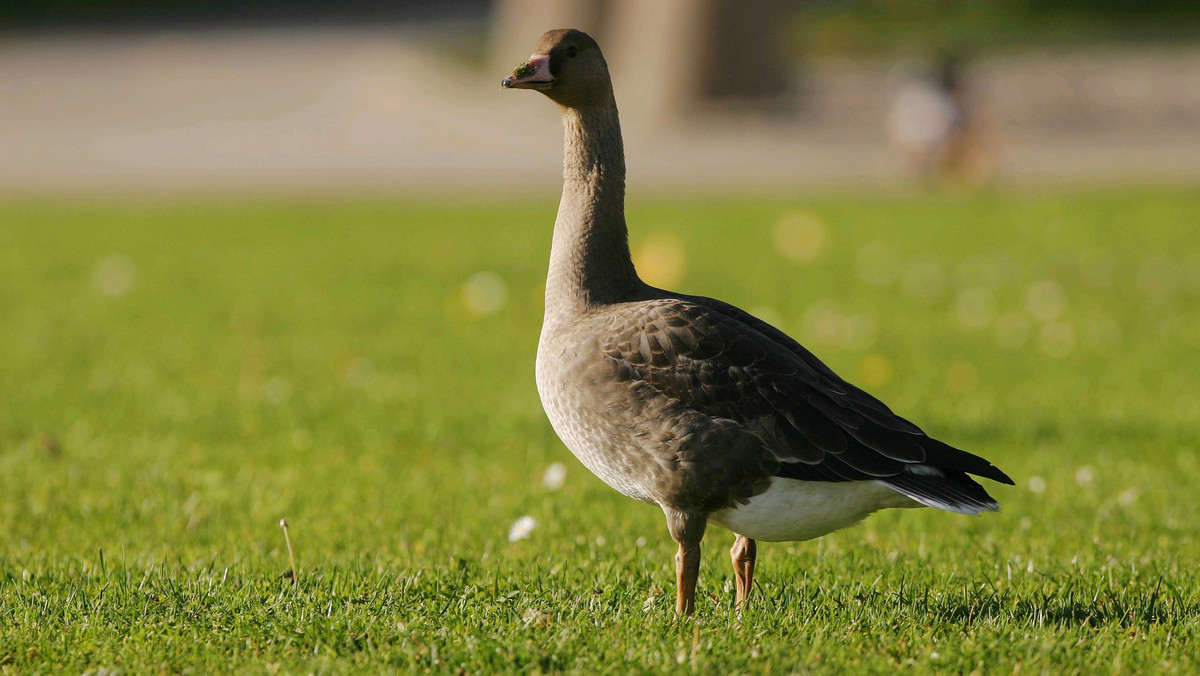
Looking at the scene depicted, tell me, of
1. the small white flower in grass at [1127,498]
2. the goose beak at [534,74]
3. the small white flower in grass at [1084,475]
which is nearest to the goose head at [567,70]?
the goose beak at [534,74]

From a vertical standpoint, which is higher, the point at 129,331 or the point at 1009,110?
the point at 1009,110

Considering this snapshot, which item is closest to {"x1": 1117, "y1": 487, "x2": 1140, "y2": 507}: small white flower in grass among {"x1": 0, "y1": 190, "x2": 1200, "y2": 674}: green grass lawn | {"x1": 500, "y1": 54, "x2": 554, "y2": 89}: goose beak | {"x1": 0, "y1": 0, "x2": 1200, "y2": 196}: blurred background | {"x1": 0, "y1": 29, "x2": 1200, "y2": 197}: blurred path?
{"x1": 0, "y1": 190, "x2": 1200, "y2": 674}: green grass lawn

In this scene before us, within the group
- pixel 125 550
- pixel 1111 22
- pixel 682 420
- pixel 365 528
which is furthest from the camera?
pixel 1111 22

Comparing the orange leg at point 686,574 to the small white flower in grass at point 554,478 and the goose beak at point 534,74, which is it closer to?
the goose beak at point 534,74

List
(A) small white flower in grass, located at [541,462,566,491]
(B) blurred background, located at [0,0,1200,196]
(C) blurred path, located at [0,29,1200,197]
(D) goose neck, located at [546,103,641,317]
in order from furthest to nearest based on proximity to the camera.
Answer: (C) blurred path, located at [0,29,1200,197] < (B) blurred background, located at [0,0,1200,196] < (A) small white flower in grass, located at [541,462,566,491] < (D) goose neck, located at [546,103,641,317]

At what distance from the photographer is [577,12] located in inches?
1119

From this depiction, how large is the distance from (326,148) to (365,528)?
23715 mm

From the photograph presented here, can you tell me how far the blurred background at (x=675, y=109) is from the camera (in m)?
23.1

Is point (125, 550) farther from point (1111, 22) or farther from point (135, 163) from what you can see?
point (1111, 22)

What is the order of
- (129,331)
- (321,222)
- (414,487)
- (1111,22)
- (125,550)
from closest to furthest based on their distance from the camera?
(125,550), (414,487), (129,331), (321,222), (1111,22)

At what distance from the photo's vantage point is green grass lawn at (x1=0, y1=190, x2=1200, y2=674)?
157 inches

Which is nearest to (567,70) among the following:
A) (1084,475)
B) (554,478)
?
(554,478)

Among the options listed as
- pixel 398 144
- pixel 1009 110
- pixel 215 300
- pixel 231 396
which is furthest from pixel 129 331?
pixel 1009 110

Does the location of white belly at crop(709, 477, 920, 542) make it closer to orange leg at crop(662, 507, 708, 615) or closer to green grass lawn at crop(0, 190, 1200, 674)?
orange leg at crop(662, 507, 708, 615)
